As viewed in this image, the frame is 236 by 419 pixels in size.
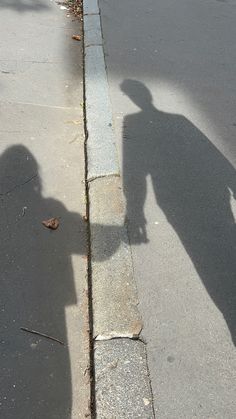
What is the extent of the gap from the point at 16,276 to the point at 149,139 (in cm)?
226

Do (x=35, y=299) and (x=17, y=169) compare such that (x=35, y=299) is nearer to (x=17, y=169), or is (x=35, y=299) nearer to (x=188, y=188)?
(x=17, y=169)

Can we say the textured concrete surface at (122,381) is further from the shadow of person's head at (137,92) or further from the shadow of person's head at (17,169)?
the shadow of person's head at (137,92)

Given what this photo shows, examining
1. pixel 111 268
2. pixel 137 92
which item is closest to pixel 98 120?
pixel 137 92

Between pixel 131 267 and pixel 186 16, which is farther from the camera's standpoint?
pixel 186 16

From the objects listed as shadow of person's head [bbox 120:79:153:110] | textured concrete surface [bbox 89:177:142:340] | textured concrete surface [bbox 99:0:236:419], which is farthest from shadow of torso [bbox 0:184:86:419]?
shadow of person's head [bbox 120:79:153:110]

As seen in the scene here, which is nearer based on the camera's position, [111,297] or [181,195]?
[111,297]

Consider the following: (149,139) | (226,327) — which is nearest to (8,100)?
(149,139)

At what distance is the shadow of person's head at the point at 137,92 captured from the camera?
5464mm

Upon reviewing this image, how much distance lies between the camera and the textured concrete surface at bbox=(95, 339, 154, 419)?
2.55 metres

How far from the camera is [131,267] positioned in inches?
133

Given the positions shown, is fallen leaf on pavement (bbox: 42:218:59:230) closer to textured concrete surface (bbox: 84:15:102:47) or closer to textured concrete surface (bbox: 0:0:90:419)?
textured concrete surface (bbox: 0:0:90:419)

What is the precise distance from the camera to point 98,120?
198 inches

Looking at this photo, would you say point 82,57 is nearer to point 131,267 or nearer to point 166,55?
point 166,55

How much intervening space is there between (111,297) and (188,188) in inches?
59.6
